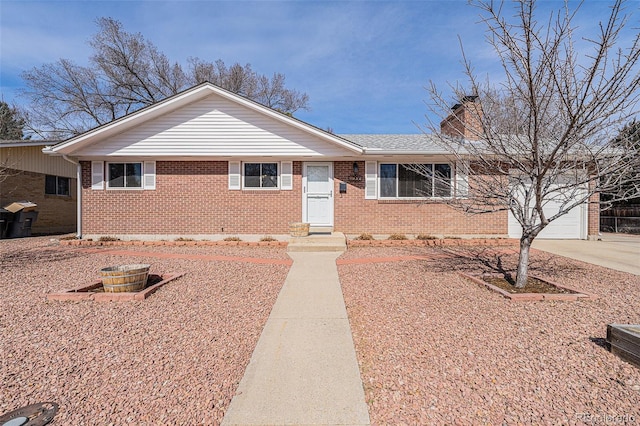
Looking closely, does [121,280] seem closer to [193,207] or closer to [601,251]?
[193,207]

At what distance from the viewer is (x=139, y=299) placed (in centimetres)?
450

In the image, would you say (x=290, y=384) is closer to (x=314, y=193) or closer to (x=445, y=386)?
(x=445, y=386)

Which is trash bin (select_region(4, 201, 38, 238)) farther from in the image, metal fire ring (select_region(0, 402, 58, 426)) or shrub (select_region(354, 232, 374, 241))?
metal fire ring (select_region(0, 402, 58, 426))

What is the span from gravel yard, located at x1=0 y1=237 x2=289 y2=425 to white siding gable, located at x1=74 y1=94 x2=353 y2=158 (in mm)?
5302

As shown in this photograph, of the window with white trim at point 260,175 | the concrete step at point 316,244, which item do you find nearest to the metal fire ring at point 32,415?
the concrete step at point 316,244

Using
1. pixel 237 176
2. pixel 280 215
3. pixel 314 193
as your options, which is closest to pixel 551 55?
pixel 314 193

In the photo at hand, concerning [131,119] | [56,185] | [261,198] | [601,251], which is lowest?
[601,251]

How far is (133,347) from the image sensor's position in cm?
312

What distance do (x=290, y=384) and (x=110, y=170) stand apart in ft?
36.9

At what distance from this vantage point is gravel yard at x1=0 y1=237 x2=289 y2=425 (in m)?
2.27

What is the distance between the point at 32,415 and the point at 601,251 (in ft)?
39.7

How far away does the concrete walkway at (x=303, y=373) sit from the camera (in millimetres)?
2156

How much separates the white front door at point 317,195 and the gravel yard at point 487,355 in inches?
208

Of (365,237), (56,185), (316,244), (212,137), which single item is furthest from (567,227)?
(56,185)
